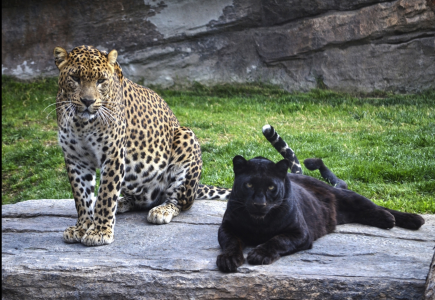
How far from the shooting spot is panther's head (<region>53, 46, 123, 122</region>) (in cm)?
483

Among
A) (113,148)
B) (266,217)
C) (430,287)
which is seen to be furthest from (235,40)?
(430,287)

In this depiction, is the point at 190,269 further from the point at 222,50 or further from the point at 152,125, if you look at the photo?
the point at 222,50

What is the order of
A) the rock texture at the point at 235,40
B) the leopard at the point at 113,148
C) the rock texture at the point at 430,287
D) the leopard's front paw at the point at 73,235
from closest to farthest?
the rock texture at the point at 430,287 → the leopard at the point at 113,148 → the leopard's front paw at the point at 73,235 → the rock texture at the point at 235,40

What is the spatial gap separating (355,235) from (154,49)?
10.4 metres

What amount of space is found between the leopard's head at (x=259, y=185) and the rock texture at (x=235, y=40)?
9.67m

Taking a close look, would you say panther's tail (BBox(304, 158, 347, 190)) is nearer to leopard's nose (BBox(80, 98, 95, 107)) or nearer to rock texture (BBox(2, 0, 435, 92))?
leopard's nose (BBox(80, 98, 95, 107))

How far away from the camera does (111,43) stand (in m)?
14.2

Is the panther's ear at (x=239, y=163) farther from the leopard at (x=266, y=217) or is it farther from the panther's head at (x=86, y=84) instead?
the panther's head at (x=86, y=84)

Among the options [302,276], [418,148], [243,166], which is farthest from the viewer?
[418,148]

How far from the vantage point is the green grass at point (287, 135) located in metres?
8.12

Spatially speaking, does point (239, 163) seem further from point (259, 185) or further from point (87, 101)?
point (87, 101)

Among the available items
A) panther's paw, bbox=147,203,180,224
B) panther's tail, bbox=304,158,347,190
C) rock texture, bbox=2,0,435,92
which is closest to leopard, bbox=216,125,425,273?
panther's tail, bbox=304,158,347,190

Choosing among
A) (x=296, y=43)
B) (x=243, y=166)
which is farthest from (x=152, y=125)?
(x=296, y=43)

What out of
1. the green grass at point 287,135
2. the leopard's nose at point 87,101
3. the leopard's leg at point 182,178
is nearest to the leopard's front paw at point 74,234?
the leopard's leg at point 182,178
